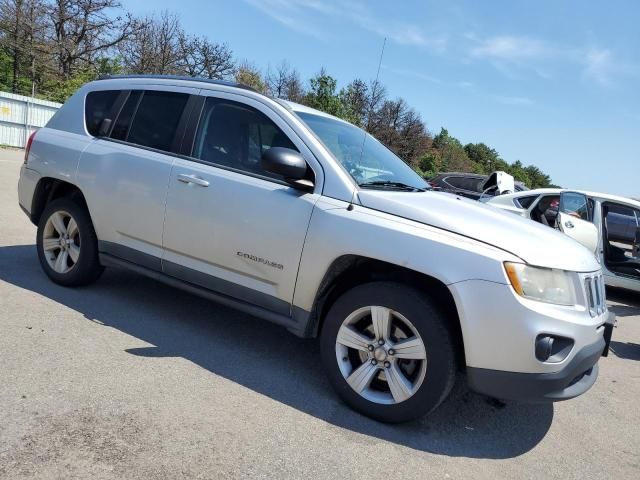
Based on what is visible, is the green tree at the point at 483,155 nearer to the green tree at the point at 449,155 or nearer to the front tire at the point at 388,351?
the green tree at the point at 449,155

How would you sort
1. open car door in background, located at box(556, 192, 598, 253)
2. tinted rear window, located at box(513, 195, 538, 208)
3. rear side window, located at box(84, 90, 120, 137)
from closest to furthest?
rear side window, located at box(84, 90, 120, 137), open car door in background, located at box(556, 192, 598, 253), tinted rear window, located at box(513, 195, 538, 208)

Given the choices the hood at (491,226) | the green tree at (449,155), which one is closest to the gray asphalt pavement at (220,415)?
the hood at (491,226)

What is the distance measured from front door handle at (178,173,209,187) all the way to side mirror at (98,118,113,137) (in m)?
1.16

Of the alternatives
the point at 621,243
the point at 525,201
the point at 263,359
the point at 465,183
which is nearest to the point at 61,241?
the point at 263,359

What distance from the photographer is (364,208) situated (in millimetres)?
3441

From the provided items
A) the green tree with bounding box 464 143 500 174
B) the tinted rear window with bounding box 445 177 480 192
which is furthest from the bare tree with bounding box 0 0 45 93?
the green tree with bounding box 464 143 500 174

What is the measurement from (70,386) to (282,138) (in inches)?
83.8

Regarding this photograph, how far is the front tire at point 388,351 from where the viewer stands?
122 inches

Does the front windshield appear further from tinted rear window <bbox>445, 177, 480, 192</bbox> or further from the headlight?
tinted rear window <bbox>445, 177, 480, 192</bbox>

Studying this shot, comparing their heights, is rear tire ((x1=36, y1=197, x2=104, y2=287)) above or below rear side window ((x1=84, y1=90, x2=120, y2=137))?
below

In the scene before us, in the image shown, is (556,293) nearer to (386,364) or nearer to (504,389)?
(504,389)

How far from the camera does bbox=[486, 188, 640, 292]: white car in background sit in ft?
24.8

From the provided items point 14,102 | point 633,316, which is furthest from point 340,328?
point 14,102

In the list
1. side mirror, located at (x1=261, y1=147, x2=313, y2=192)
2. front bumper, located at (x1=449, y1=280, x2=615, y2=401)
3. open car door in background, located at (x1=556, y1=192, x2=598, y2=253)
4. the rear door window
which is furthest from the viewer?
open car door in background, located at (x1=556, y1=192, x2=598, y2=253)
